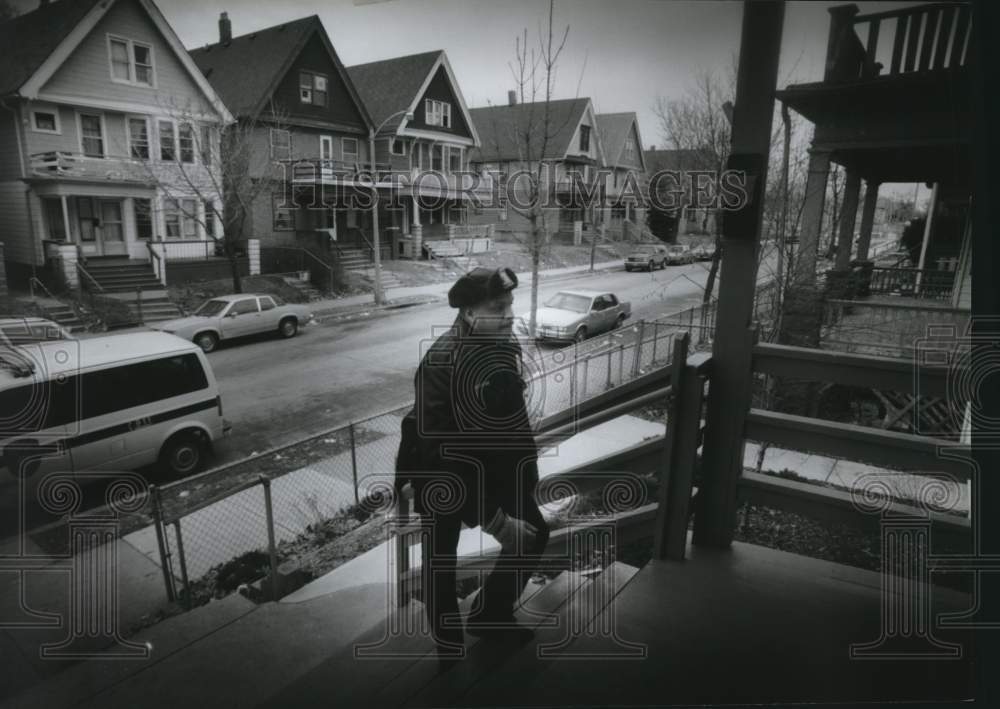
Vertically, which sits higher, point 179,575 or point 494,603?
point 494,603

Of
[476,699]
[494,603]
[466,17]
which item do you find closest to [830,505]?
[494,603]

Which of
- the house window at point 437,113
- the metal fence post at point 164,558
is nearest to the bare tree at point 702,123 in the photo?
the house window at point 437,113

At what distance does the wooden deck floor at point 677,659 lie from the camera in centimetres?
214

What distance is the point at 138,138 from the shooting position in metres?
2.01

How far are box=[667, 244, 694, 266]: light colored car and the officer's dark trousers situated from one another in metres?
1.42

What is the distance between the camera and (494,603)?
8.10ft

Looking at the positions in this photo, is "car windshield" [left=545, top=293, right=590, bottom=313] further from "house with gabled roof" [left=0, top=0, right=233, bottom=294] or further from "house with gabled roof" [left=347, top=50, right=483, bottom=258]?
"house with gabled roof" [left=0, top=0, right=233, bottom=294]

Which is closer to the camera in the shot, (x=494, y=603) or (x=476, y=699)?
(x=476, y=699)

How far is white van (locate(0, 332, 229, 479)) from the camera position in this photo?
206 cm

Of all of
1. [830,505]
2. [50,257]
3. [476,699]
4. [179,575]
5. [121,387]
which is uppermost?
[50,257]

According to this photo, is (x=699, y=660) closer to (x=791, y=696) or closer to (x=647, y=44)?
(x=791, y=696)

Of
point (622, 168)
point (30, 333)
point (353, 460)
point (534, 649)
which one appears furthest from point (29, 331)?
point (622, 168)

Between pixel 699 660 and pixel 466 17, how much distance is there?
2803 millimetres

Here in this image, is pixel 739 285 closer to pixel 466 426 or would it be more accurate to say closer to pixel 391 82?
pixel 466 426
